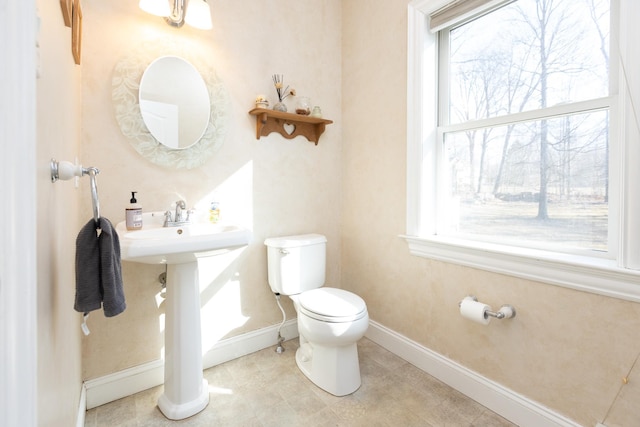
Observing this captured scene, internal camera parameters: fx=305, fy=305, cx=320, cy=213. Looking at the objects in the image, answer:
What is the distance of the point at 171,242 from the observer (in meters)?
1.23

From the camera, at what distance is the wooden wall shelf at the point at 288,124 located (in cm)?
196

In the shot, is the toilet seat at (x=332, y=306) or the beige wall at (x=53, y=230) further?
the toilet seat at (x=332, y=306)

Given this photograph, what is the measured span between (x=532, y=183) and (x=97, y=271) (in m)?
1.80

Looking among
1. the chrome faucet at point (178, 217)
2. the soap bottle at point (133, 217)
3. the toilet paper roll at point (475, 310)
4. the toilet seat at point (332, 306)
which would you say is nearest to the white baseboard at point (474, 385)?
the toilet paper roll at point (475, 310)

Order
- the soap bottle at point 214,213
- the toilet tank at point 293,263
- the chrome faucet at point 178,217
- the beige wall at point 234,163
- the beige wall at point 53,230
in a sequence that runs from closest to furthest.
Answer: the beige wall at point 53,230, the beige wall at point 234,163, the chrome faucet at point 178,217, the soap bottle at point 214,213, the toilet tank at point 293,263

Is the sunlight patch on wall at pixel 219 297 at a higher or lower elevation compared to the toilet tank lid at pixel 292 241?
lower

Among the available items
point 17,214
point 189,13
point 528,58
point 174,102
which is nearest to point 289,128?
point 174,102

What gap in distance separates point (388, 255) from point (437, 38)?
1.40 metres

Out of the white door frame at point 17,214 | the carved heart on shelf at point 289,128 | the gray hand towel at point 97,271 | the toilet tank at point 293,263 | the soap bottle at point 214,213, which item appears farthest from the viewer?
the carved heart on shelf at point 289,128

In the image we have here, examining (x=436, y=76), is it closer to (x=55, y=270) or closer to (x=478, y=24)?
(x=478, y=24)

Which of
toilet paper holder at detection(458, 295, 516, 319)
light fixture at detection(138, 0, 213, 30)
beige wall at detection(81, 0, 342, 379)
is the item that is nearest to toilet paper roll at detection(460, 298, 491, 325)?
toilet paper holder at detection(458, 295, 516, 319)

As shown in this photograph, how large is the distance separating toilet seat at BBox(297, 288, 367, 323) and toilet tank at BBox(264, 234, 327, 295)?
0.17 meters

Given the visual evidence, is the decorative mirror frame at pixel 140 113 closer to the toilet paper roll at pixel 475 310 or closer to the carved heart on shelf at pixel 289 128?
the carved heart on shelf at pixel 289 128

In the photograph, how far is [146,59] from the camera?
1618mm
